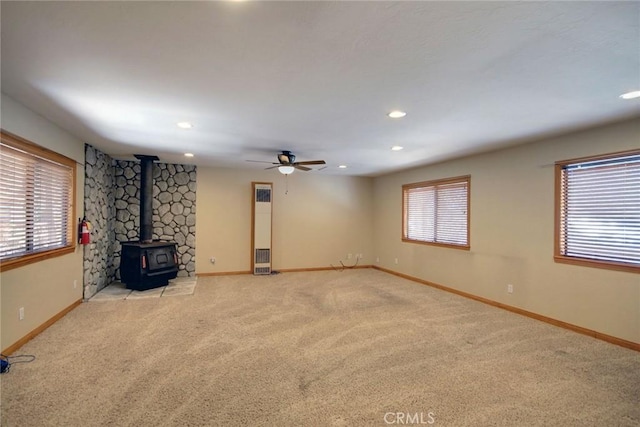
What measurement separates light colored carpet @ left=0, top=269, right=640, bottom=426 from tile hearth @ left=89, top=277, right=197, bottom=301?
0.47 m

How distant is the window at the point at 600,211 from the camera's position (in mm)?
3299

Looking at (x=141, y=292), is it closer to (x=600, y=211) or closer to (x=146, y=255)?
(x=146, y=255)

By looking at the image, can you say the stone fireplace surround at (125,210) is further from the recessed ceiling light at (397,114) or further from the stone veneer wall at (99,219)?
the recessed ceiling light at (397,114)

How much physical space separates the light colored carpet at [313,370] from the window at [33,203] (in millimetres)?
933

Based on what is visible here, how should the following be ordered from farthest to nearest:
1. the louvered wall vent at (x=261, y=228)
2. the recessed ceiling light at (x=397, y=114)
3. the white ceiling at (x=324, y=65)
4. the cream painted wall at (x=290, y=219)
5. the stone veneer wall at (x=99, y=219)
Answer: the louvered wall vent at (x=261, y=228) → the cream painted wall at (x=290, y=219) → the stone veneer wall at (x=99, y=219) → the recessed ceiling light at (x=397, y=114) → the white ceiling at (x=324, y=65)

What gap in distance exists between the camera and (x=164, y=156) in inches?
221

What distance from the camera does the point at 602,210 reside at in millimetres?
3541

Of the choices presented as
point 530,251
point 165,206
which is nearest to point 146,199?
point 165,206

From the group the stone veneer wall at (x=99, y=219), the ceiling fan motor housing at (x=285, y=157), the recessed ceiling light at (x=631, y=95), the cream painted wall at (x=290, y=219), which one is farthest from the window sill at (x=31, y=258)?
the recessed ceiling light at (x=631, y=95)

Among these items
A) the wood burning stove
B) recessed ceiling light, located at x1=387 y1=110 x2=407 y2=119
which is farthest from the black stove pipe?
recessed ceiling light, located at x1=387 y1=110 x2=407 y2=119

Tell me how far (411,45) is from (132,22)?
161 centimetres

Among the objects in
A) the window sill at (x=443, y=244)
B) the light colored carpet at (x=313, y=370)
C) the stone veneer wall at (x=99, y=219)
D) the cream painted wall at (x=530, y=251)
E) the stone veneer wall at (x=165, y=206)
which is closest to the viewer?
the light colored carpet at (x=313, y=370)

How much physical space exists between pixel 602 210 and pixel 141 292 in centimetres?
660

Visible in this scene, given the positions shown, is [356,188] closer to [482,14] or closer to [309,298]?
[309,298]
